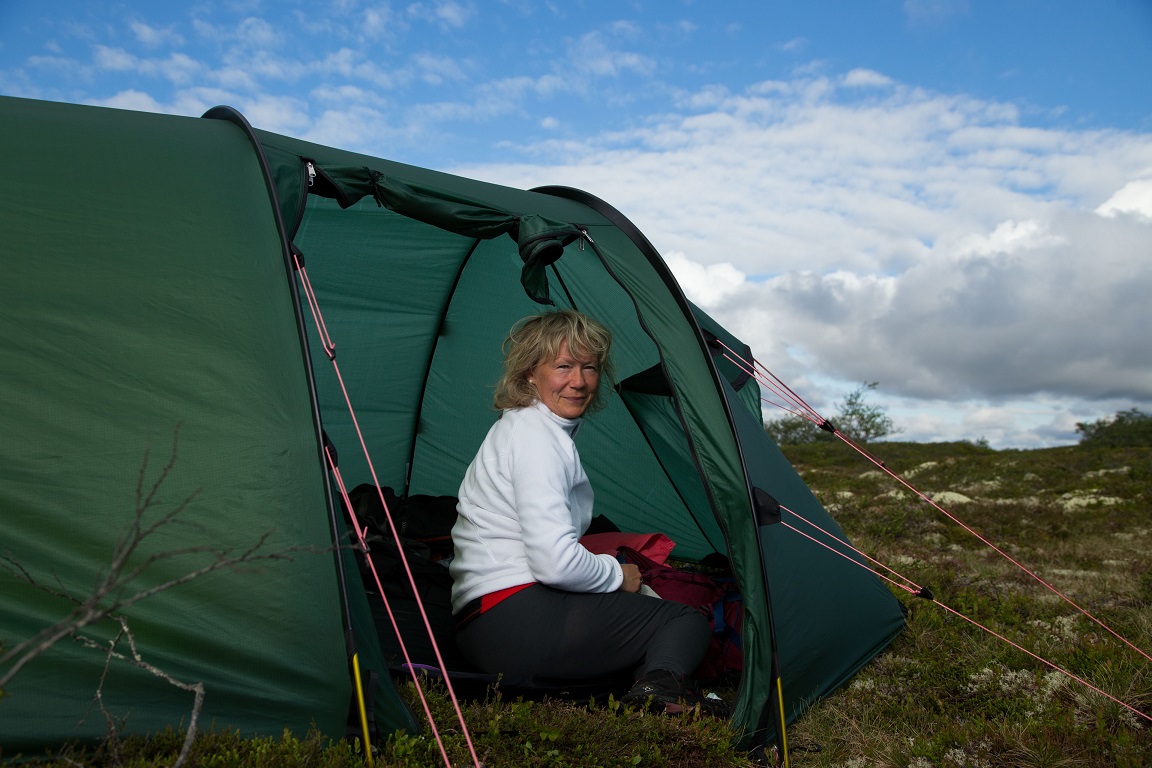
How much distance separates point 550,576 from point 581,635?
0.30 metres

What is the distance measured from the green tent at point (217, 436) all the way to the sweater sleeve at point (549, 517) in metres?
0.65

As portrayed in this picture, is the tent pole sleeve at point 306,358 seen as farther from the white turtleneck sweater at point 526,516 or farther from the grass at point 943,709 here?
the white turtleneck sweater at point 526,516

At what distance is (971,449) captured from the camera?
18.9 metres

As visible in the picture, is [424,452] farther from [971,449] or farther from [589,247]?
[971,449]

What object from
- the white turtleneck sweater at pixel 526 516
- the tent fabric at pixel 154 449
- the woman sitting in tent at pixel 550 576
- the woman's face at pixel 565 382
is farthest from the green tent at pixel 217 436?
the white turtleneck sweater at pixel 526 516

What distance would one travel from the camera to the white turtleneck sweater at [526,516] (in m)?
3.20

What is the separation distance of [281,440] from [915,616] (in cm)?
366

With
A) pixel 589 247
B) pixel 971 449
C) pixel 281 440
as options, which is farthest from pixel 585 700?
pixel 971 449

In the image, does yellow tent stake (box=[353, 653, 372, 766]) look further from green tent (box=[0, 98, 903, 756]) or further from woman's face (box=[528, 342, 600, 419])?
woman's face (box=[528, 342, 600, 419])

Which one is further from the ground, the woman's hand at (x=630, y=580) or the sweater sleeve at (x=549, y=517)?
the sweater sleeve at (x=549, y=517)

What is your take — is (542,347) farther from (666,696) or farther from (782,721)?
(782,721)

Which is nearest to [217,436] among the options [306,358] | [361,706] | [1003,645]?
[306,358]

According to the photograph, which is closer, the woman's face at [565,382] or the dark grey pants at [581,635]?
the dark grey pants at [581,635]

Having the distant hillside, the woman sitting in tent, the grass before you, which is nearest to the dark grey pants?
the woman sitting in tent
